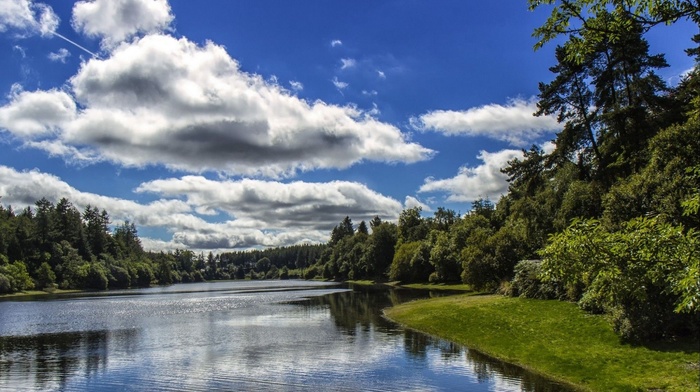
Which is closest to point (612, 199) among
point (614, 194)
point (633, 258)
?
point (614, 194)

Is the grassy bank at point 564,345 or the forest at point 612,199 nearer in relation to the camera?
the forest at point 612,199

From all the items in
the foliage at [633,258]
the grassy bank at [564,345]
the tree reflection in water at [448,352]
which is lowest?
the tree reflection in water at [448,352]

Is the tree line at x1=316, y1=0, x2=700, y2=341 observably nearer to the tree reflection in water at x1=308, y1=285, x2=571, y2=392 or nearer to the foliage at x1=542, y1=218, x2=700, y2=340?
the foliage at x1=542, y1=218, x2=700, y2=340

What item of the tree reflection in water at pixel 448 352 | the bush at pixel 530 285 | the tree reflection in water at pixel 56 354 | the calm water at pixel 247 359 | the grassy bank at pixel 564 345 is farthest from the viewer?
the bush at pixel 530 285

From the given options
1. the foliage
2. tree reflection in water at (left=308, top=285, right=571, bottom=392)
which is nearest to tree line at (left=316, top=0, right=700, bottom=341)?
the foliage

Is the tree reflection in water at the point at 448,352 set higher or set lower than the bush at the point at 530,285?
lower

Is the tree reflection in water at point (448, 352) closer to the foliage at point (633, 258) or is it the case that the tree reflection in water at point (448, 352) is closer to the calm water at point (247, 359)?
the calm water at point (247, 359)

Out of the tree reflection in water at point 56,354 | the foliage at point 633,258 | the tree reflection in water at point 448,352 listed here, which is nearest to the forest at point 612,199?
the foliage at point 633,258

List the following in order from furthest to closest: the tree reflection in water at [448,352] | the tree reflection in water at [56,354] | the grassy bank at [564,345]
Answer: the tree reflection in water at [56,354]
the tree reflection in water at [448,352]
the grassy bank at [564,345]

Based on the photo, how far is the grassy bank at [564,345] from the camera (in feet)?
81.4

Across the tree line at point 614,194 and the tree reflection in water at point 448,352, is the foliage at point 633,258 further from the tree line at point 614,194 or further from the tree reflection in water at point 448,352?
the tree reflection in water at point 448,352

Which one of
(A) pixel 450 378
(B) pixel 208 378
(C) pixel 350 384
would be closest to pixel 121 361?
(B) pixel 208 378

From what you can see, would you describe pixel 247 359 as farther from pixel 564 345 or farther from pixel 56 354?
pixel 564 345

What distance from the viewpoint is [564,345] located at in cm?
3291
